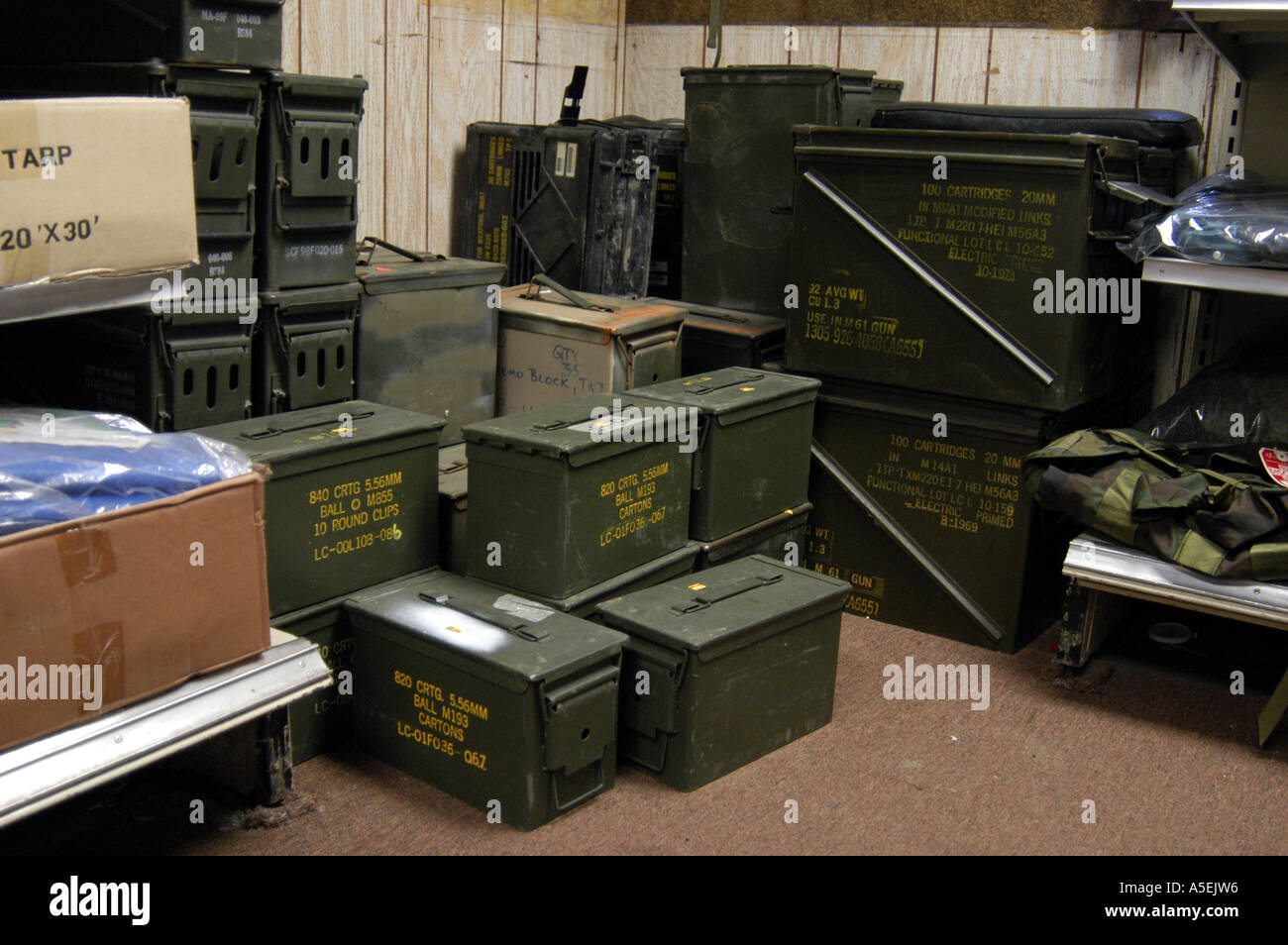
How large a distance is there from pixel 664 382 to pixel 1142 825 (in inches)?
61.5

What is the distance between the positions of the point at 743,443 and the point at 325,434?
42.1 inches

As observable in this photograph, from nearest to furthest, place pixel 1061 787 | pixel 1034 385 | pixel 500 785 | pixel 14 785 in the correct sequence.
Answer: pixel 14 785 < pixel 500 785 < pixel 1061 787 < pixel 1034 385

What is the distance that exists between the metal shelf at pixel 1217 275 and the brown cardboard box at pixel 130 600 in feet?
7.09

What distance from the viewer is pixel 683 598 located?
8.93 feet

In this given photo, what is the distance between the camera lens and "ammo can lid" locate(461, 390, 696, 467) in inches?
103

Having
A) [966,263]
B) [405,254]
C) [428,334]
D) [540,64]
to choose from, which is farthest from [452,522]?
[540,64]

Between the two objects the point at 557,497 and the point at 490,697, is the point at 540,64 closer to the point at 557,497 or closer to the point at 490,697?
the point at 557,497

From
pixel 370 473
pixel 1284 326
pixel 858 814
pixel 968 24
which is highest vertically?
pixel 968 24

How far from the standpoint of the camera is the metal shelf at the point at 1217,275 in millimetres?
2842

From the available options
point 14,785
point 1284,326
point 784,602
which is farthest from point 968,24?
point 14,785

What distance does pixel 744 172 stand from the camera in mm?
3783

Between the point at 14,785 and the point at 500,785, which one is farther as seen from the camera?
the point at 500,785

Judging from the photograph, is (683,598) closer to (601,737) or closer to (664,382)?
(601,737)

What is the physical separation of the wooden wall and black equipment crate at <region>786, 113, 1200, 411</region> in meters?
0.64
